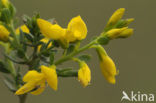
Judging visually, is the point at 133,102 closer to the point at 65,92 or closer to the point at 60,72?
the point at 65,92

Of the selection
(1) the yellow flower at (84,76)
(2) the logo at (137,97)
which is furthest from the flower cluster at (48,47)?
(2) the logo at (137,97)

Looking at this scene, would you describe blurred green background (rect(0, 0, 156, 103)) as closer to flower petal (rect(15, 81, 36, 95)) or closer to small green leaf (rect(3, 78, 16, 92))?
small green leaf (rect(3, 78, 16, 92))

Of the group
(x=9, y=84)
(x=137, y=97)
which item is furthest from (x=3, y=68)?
(x=137, y=97)

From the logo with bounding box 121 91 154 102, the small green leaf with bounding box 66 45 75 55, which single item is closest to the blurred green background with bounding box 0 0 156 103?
the logo with bounding box 121 91 154 102

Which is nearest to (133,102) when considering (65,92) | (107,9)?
(65,92)

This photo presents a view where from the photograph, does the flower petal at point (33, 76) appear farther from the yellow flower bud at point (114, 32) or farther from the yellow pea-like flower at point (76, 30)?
the yellow flower bud at point (114, 32)

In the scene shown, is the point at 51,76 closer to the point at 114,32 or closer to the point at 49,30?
the point at 49,30
